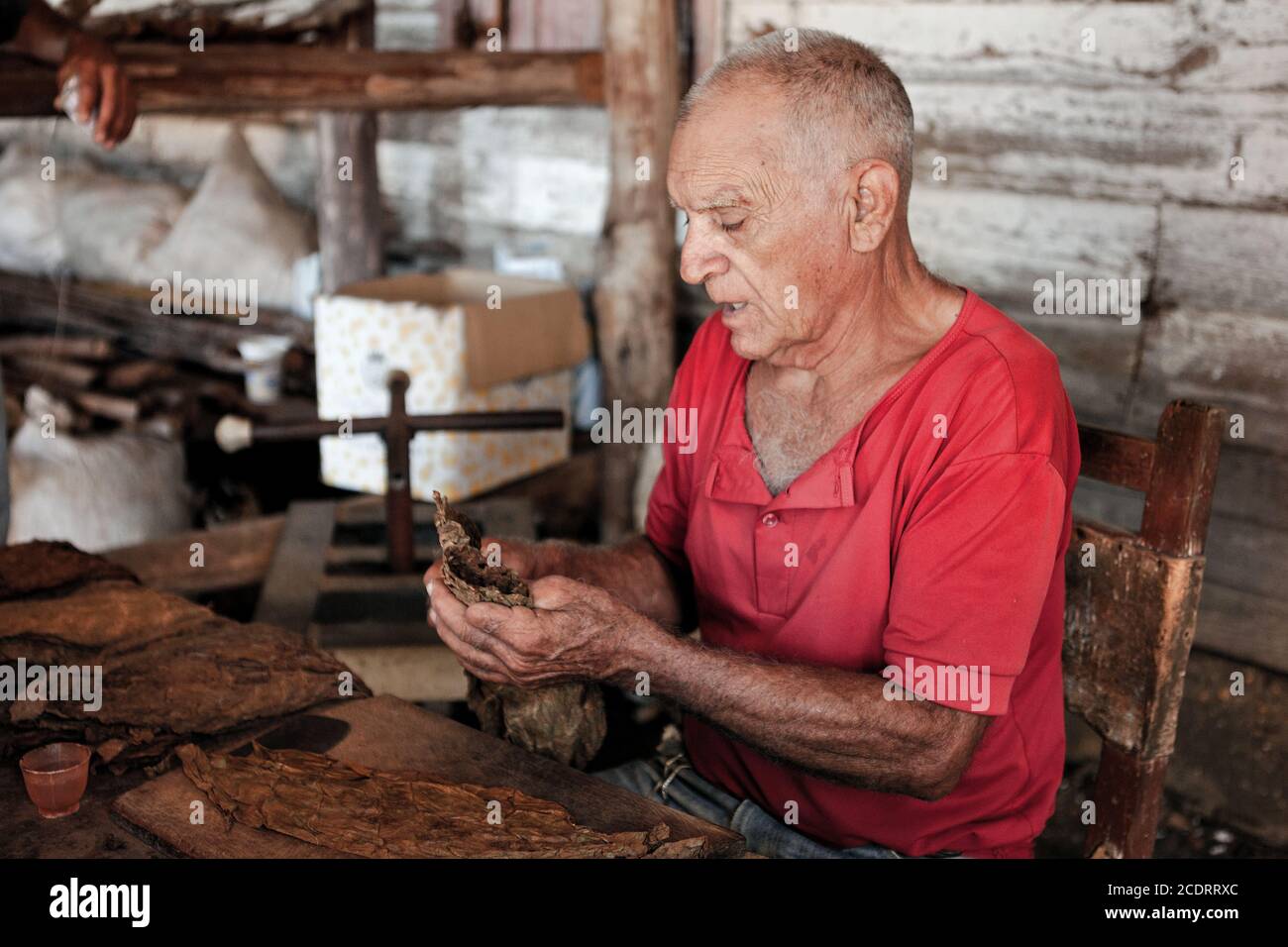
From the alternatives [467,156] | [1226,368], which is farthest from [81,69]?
[1226,368]

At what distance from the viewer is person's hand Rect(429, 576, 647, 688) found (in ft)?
6.11

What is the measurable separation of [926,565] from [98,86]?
2559 millimetres

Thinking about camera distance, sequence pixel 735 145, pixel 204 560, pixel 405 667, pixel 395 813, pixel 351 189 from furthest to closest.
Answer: pixel 351 189 → pixel 204 560 → pixel 405 667 → pixel 735 145 → pixel 395 813

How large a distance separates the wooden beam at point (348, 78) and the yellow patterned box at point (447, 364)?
69cm

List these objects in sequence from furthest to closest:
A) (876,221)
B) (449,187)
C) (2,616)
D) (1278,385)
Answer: (449,187), (1278,385), (2,616), (876,221)

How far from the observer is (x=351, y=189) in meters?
5.54

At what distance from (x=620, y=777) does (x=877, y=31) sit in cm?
276

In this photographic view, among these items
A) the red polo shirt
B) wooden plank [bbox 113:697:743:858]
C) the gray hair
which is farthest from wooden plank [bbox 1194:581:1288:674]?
wooden plank [bbox 113:697:743:858]

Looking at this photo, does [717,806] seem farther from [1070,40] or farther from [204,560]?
[1070,40]

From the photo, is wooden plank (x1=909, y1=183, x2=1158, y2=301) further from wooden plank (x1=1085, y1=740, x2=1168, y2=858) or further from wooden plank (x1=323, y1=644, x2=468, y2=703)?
wooden plank (x1=323, y1=644, x2=468, y2=703)

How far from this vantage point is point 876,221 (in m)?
1.98

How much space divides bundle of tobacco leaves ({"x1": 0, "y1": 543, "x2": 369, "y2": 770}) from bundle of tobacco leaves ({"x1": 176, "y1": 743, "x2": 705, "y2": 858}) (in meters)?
0.15
